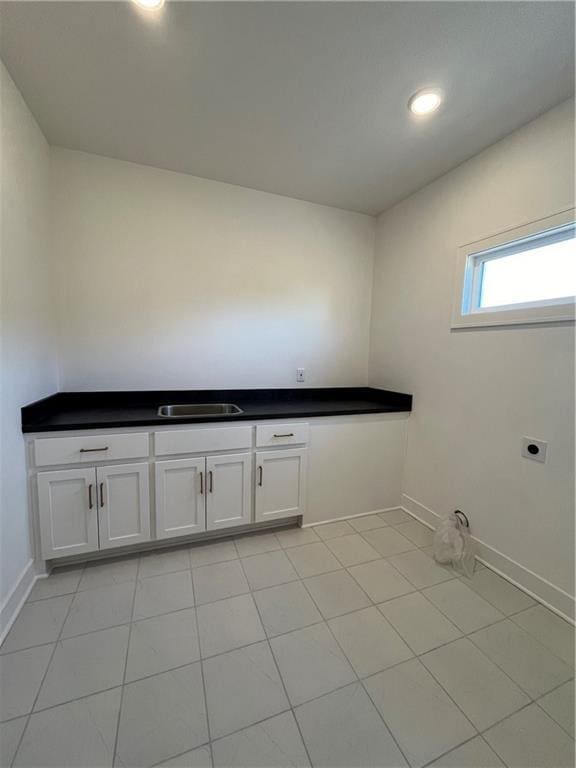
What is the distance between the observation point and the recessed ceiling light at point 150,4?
106cm

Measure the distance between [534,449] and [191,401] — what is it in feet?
7.11

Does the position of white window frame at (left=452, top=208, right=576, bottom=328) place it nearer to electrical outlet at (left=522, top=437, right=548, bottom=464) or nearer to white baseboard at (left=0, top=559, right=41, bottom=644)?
electrical outlet at (left=522, top=437, right=548, bottom=464)

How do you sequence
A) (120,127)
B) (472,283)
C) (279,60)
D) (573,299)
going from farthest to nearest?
1. (472,283)
2. (120,127)
3. (573,299)
4. (279,60)

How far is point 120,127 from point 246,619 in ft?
8.78

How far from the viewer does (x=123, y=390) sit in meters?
2.11

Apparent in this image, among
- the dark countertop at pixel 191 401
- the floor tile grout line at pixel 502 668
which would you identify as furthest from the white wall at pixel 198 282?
the floor tile grout line at pixel 502 668

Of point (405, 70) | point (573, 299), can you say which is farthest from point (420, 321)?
point (405, 70)

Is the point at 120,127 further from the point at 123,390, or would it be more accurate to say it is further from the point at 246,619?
the point at 246,619

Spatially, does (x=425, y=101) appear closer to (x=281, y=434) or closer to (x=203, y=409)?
(x=281, y=434)

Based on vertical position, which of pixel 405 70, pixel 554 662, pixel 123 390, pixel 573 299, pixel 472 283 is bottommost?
pixel 554 662

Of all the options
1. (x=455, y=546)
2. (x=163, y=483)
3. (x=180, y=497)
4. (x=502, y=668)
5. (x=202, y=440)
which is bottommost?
(x=502, y=668)

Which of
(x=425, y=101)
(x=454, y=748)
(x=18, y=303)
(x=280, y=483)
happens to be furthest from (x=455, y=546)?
(x=18, y=303)

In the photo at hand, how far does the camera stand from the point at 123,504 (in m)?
1.69

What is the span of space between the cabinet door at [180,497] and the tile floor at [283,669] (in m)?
0.19
